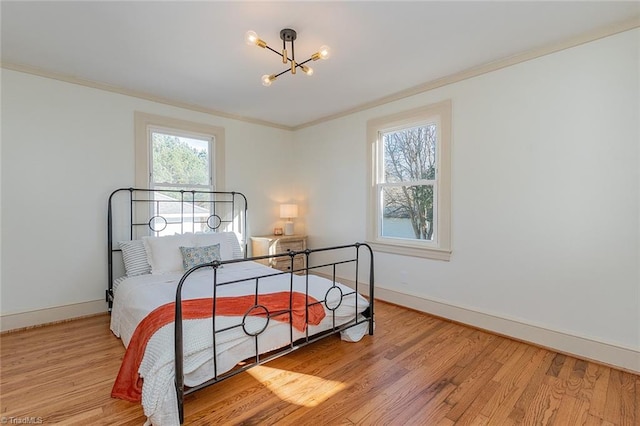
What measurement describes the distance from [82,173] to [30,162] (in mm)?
412

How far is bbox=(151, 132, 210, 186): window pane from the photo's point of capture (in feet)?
12.6

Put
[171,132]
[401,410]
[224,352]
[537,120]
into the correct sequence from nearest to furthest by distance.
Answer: [401,410] < [224,352] < [537,120] < [171,132]

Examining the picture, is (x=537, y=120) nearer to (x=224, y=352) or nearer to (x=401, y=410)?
(x=401, y=410)

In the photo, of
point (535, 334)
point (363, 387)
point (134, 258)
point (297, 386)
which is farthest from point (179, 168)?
point (535, 334)

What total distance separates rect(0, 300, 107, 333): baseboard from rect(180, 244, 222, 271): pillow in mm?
1141

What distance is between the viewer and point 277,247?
172 inches

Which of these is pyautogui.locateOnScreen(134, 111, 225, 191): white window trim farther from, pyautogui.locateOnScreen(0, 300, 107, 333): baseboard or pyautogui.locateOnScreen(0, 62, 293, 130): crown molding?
pyautogui.locateOnScreen(0, 300, 107, 333): baseboard

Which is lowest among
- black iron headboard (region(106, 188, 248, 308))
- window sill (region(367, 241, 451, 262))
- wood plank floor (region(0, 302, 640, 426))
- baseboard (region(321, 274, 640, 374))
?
wood plank floor (region(0, 302, 640, 426))

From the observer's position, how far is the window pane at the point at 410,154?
11.3 feet

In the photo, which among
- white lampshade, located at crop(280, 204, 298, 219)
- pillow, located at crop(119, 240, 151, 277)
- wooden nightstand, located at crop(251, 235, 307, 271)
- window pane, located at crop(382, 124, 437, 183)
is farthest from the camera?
white lampshade, located at crop(280, 204, 298, 219)

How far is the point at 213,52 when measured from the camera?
2660 mm

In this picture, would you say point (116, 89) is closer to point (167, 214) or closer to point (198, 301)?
point (167, 214)

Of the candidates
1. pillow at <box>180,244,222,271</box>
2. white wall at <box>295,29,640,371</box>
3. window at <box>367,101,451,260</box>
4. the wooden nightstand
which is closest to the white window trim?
the wooden nightstand

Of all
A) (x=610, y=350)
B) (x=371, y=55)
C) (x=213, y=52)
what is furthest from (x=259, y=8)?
(x=610, y=350)
